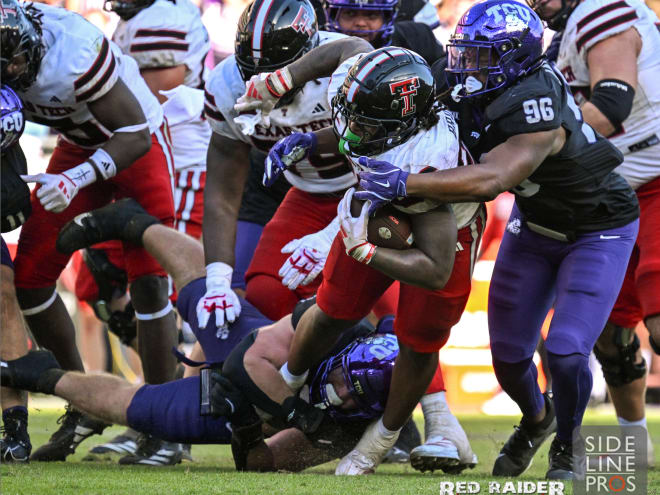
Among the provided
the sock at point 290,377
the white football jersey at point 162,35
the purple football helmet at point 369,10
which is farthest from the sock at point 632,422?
the white football jersey at point 162,35

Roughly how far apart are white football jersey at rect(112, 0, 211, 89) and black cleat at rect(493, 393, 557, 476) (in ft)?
9.30

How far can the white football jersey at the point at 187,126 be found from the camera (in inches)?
241

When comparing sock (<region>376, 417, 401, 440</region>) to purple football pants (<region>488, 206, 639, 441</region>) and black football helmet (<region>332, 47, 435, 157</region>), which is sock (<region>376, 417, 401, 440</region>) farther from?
black football helmet (<region>332, 47, 435, 157</region>)

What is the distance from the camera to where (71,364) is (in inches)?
200

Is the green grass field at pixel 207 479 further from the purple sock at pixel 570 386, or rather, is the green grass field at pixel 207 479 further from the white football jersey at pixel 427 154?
the white football jersey at pixel 427 154

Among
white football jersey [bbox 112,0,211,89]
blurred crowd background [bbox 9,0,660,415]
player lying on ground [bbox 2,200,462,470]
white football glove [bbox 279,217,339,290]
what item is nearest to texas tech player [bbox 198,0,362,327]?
white football glove [bbox 279,217,339,290]

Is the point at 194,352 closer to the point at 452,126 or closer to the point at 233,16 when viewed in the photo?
the point at 452,126

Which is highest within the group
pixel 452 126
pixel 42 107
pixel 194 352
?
pixel 452 126

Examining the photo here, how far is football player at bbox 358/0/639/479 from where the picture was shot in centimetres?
366

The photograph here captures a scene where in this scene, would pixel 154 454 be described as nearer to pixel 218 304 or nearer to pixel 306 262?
pixel 218 304

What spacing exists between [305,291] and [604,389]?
445 cm

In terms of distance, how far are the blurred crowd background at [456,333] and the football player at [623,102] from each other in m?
2.85

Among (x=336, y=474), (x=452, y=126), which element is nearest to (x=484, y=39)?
(x=452, y=126)

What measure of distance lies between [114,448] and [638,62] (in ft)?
9.33
